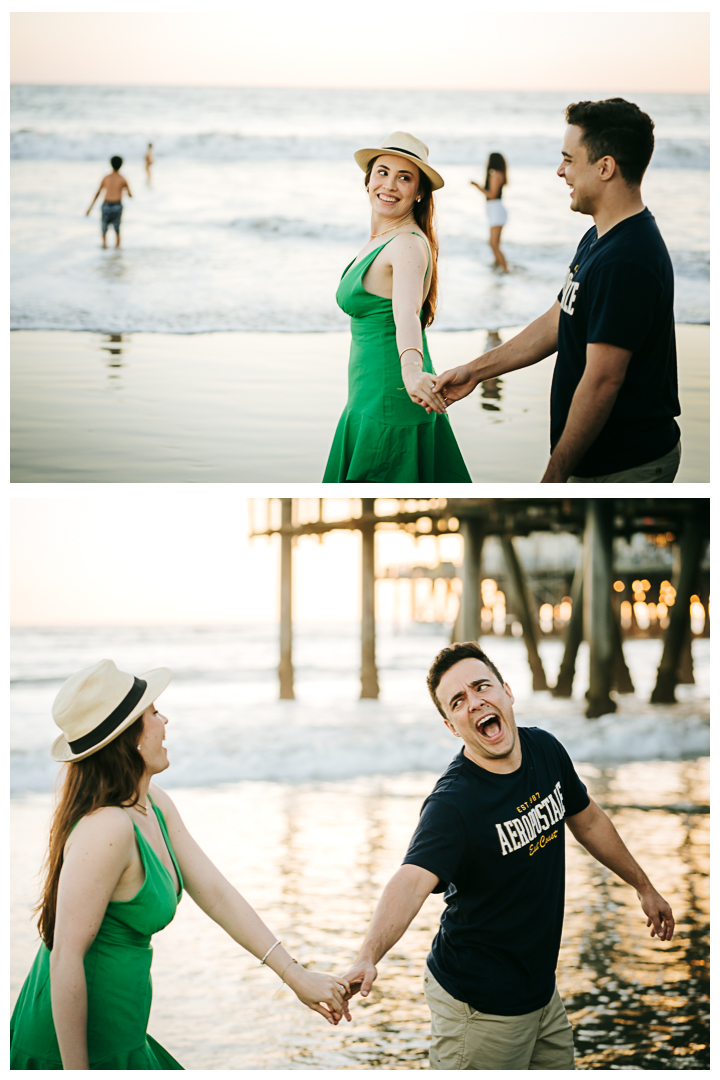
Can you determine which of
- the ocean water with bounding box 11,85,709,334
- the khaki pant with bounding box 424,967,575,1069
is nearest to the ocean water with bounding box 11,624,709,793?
the ocean water with bounding box 11,85,709,334

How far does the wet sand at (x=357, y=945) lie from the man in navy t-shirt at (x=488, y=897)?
1082 mm

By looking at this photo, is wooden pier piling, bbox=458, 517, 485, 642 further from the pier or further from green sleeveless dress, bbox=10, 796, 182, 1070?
green sleeveless dress, bbox=10, 796, 182, 1070

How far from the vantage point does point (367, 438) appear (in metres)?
2.66

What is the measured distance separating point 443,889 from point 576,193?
168 centimetres

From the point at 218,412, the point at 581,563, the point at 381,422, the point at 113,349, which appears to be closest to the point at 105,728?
the point at 381,422

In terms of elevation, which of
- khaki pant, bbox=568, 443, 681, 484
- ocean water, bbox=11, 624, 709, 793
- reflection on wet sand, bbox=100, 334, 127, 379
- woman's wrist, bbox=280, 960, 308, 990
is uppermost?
reflection on wet sand, bbox=100, 334, 127, 379

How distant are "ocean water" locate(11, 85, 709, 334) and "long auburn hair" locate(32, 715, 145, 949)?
4.90m

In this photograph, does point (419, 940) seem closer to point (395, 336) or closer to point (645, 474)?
point (645, 474)

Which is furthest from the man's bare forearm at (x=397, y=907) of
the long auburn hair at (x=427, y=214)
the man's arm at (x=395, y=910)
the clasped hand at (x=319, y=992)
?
the long auburn hair at (x=427, y=214)

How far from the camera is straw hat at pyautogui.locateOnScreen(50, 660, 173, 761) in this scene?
2025 millimetres

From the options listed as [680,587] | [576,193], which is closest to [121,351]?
[576,193]

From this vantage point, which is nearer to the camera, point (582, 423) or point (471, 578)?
point (582, 423)

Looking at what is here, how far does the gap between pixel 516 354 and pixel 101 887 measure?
68.3 inches

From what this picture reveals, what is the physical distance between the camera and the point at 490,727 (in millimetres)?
2270
